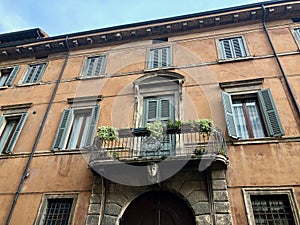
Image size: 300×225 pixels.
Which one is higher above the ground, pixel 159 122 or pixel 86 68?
pixel 86 68

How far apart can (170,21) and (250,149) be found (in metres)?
6.66

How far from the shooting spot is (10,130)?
984 centimetres

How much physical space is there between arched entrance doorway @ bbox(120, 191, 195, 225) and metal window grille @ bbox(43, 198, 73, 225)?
1.72 meters

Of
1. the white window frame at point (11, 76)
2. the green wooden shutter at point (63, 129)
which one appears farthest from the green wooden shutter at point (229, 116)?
the white window frame at point (11, 76)

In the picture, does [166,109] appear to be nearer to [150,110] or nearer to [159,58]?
[150,110]

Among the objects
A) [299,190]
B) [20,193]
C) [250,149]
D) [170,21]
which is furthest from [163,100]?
[20,193]

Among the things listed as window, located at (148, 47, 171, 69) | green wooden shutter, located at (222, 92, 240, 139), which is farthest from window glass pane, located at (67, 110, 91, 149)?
green wooden shutter, located at (222, 92, 240, 139)

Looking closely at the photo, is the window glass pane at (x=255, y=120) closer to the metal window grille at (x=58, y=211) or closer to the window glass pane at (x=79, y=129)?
the window glass pane at (x=79, y=129)

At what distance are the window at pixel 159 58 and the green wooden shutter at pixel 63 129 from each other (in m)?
3.75

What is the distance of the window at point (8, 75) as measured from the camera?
11559mm

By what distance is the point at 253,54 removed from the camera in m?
9.36

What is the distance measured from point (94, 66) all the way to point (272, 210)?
8610 millimetres

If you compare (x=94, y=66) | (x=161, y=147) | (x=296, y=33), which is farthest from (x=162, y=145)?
(x=296, y=33)

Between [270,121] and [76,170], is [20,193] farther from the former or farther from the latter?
[270,121]
